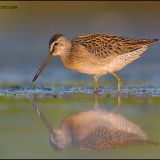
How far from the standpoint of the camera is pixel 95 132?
804 centimetres

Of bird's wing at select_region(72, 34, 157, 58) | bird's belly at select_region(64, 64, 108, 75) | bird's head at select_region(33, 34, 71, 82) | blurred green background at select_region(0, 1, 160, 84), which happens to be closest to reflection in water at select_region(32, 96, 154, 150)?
bird's belly at select_region(64, 64, 108, 75)

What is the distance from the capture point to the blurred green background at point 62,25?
1548cm

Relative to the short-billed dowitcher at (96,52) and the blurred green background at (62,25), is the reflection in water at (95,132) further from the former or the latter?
the blurred green background at (62,25)

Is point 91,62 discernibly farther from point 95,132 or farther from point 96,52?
point 95,132

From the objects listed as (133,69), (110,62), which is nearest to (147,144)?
(110,62)

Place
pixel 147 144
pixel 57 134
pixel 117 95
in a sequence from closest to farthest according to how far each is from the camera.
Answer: pixel 147 144, pixel 57 134, pixel 117 95

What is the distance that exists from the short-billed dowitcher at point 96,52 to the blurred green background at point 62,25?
2479 millimetres

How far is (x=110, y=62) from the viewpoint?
11.7 m

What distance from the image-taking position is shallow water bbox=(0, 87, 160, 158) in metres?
7.25

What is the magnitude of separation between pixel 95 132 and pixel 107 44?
3955mm

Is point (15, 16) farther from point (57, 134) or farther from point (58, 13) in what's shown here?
point (57, 134)

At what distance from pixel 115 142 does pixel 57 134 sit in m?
0.81

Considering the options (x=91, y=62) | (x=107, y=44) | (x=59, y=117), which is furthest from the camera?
(x=107, y=44)

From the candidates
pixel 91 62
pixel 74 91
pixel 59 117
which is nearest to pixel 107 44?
pixel 91 62
